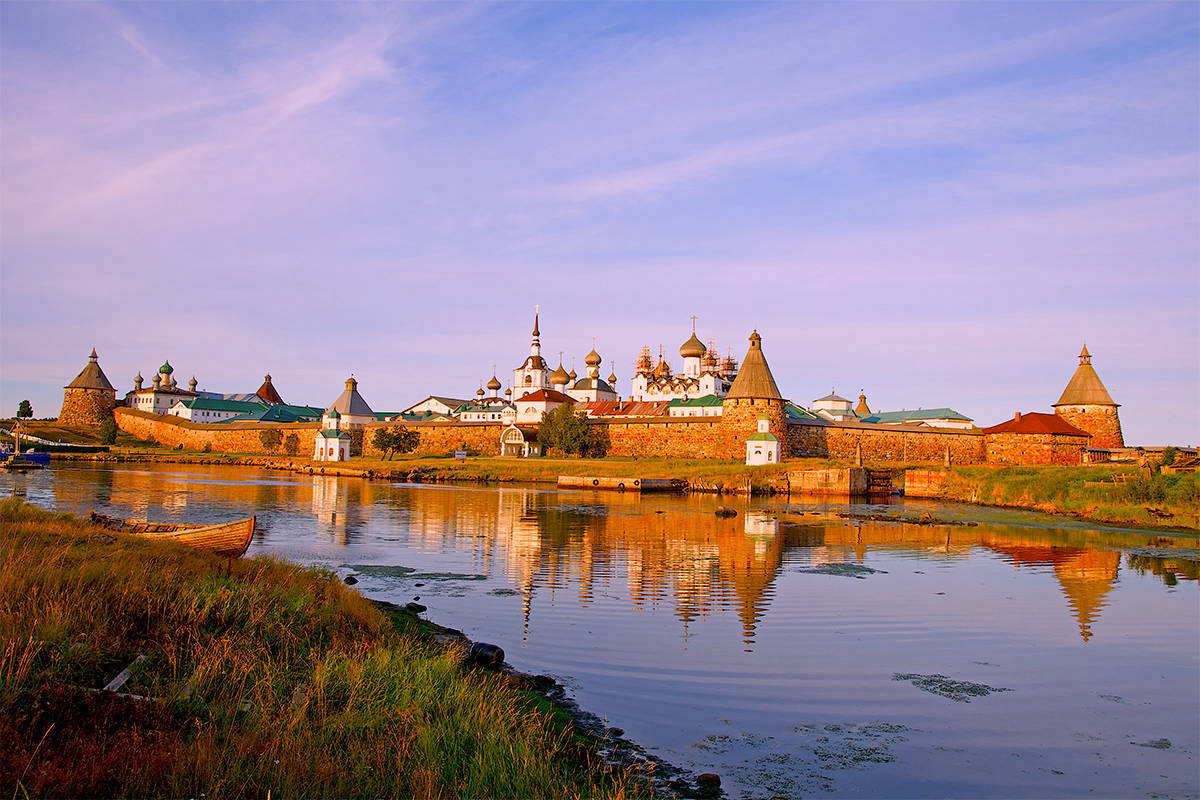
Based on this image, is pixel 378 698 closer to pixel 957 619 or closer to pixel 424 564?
pixel 957 619

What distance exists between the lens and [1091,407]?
5359 centimetres

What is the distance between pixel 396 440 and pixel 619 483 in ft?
104

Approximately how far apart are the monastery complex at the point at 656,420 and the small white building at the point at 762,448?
7 cm

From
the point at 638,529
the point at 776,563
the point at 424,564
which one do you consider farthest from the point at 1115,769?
the point at 638,529

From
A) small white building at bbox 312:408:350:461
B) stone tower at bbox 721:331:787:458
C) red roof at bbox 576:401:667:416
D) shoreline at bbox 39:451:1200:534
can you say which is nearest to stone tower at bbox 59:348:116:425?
shoreline at bbox 39:451:1200:534

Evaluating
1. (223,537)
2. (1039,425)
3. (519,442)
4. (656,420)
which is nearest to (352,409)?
(519,442)

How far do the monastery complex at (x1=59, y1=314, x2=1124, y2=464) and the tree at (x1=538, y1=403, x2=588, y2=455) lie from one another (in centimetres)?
216

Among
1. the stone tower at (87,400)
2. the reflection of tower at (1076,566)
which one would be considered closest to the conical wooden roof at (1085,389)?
the reflection of tower at (1076,566)

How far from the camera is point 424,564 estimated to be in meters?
18.1

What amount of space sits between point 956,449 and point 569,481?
31.3 metres

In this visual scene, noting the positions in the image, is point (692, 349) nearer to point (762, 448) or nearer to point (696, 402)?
point (696, 402)

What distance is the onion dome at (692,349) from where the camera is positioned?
281 ft

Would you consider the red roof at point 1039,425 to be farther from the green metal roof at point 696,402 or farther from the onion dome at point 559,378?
the onion dome at point 559,378

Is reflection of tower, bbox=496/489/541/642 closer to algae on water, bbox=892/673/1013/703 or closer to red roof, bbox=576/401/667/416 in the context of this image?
algae on water, bbox=892/673/1013/703
